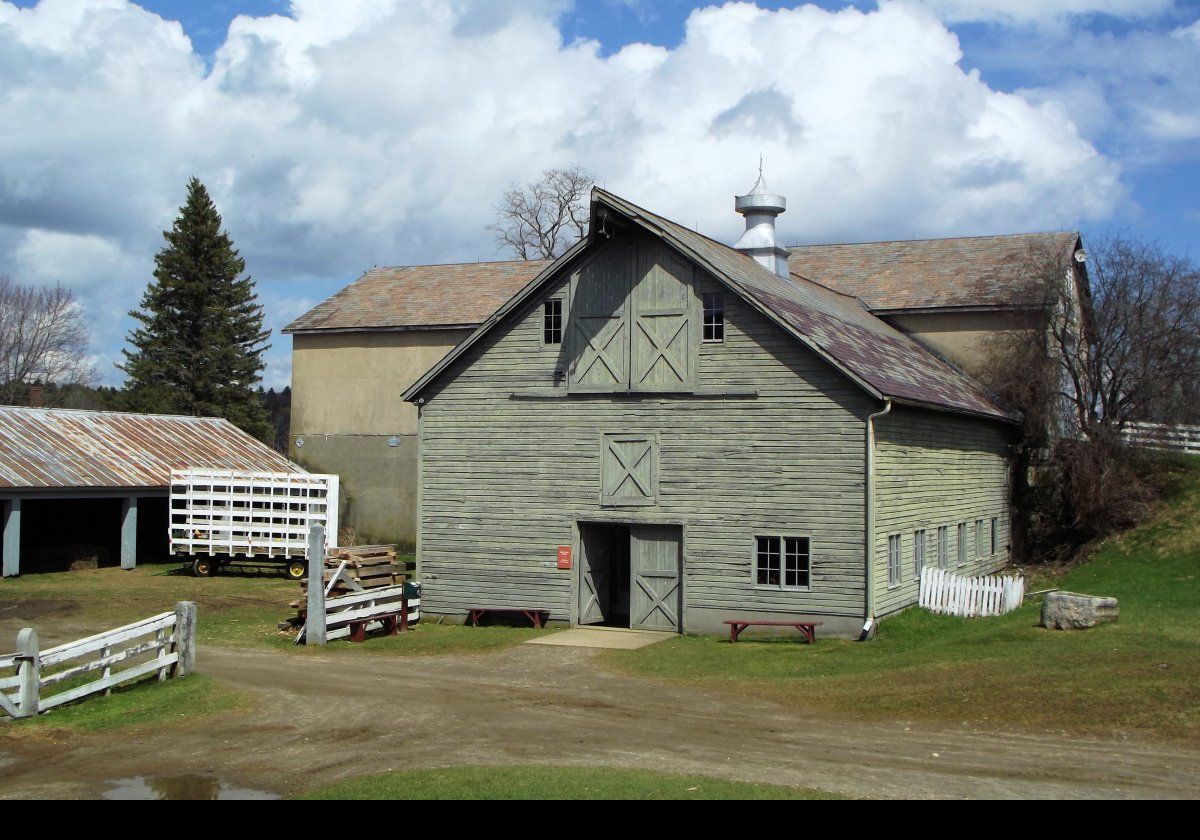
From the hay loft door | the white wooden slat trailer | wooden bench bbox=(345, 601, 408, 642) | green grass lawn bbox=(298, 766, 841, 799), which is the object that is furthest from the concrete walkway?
the white wooden slat trailer

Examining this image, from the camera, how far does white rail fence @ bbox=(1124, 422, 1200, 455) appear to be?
35372mm

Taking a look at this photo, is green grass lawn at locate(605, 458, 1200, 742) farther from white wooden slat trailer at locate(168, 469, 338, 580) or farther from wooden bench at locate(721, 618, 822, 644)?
white wooden slat trailer at locate(168, 469, 338, 580)

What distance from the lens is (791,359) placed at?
2428cm

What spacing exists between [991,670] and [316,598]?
41.1ft

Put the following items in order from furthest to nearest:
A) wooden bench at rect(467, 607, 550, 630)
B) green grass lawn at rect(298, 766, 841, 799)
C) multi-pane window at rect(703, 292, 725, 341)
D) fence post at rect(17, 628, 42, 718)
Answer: wooden bench at rect(467, 607, 550, 630) < multi-pane window at rect(703, 292, 725, 341) < fence post at rect(17, 628, 42, 718) < green grass lawn at rect(298, 766, 841, 799)

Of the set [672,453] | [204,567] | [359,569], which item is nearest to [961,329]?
[672,453]

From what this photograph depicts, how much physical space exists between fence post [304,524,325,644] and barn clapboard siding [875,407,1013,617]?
1080 cm

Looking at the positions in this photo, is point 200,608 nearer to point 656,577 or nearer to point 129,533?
point 129,533

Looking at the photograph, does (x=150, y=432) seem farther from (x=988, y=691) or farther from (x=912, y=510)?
(x=988, y=691)

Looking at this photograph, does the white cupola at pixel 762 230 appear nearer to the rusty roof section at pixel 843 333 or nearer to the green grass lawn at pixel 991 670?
the rusty roof section at pixel 843 333

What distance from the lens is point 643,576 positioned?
2558 centimetres

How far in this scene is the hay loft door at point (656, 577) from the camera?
25281mm

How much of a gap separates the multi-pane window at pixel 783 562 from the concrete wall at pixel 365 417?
20063mm
